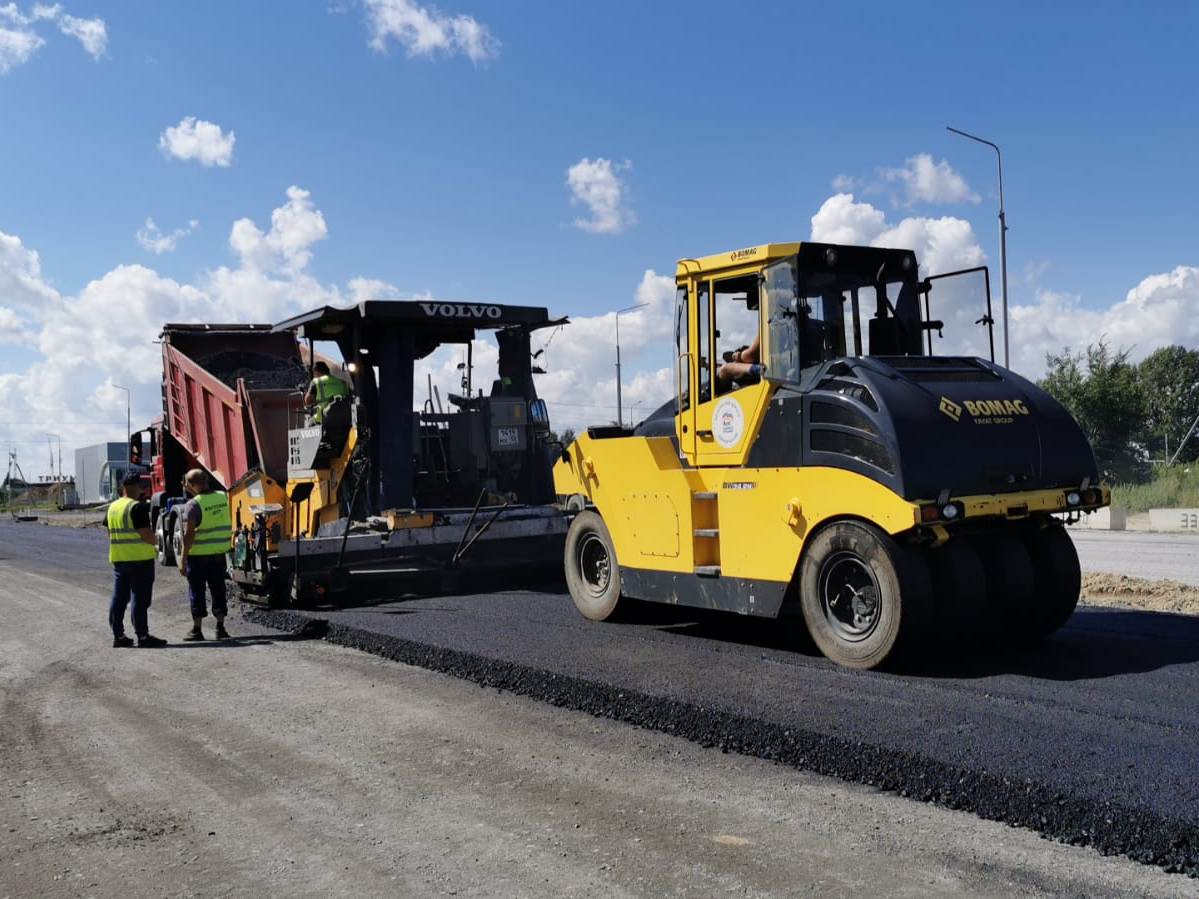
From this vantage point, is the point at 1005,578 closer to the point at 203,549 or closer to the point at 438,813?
the point at 438,813

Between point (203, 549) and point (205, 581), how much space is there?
0.87 ft

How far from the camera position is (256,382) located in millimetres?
12141

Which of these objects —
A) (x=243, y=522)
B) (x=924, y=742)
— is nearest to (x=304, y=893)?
(x=924, y=742)

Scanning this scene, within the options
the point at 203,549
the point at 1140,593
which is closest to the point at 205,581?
the point at 203,549

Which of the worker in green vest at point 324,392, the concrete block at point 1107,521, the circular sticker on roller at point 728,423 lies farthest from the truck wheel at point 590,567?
the concrete block at point 1107,521

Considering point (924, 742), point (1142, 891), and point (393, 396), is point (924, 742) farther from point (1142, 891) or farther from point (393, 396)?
point (393, 396)

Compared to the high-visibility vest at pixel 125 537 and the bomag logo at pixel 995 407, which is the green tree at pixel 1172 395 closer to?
the bomag logo at pixel 995 407

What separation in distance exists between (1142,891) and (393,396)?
7.83 m

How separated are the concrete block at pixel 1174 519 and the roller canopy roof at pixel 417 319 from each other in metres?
12.9

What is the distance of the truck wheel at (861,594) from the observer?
579 cm

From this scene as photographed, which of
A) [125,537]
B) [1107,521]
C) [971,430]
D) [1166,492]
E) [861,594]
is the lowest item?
[1107,521]

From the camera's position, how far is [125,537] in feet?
27.7

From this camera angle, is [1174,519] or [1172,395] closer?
[1174,519]

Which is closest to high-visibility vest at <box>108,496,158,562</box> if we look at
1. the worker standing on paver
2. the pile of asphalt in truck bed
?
the worker standing on paver
